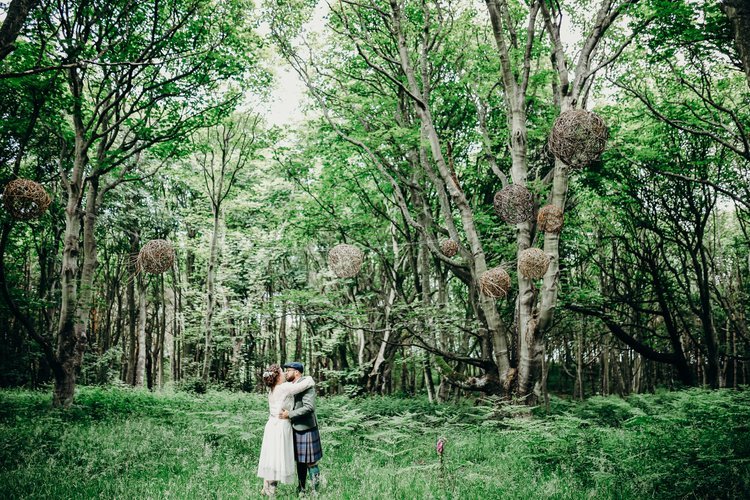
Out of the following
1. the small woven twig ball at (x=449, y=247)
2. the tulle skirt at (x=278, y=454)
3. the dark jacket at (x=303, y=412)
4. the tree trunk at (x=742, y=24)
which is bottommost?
the tulle skirt at (x=278, y=454)

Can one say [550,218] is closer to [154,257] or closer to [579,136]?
[579,136]

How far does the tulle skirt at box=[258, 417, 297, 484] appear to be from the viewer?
5.97 metres

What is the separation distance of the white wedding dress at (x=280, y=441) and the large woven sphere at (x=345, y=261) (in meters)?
5.61

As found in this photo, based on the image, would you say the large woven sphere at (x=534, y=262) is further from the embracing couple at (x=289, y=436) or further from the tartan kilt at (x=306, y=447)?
the tartan kilt at (x=306, y=447)

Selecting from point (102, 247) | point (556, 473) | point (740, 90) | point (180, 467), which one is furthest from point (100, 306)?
point (740, 90)

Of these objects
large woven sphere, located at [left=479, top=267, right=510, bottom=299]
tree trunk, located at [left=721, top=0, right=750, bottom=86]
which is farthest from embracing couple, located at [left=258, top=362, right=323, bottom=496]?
tree trunk, located at [left=721, top=0, right=750, bottom=86]

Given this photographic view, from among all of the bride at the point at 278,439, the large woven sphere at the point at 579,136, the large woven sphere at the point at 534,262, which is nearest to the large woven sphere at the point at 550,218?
the large woven sphere at the point at 534,262

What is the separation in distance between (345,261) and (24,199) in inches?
267

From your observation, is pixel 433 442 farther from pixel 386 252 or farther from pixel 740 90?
pixel 740 90

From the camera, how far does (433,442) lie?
9438 mm

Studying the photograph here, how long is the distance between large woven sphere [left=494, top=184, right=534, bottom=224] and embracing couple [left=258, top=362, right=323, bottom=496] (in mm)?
5837

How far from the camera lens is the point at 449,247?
1283 cm

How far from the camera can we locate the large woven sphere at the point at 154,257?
1084cm

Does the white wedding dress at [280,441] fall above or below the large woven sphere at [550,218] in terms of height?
below
